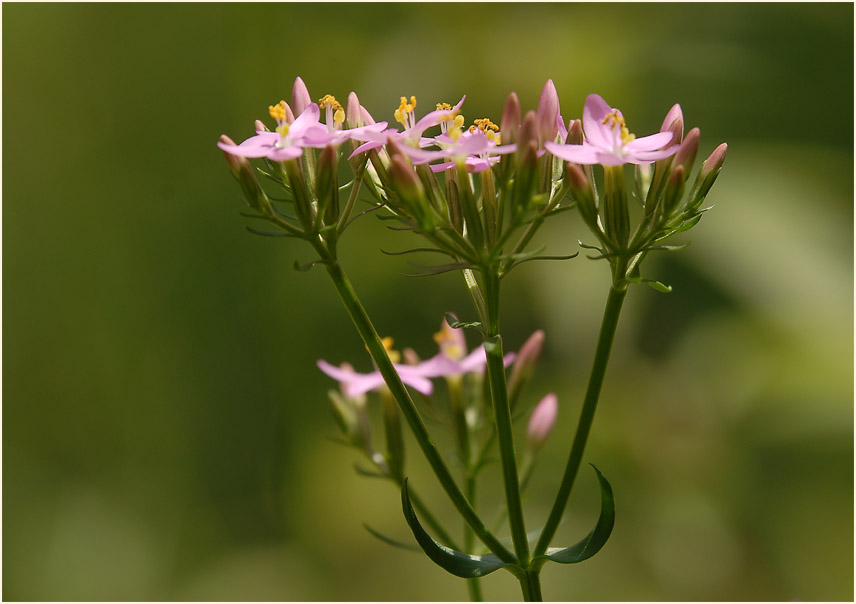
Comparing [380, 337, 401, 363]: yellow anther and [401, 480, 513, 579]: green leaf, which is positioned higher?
[380, 337, 401, 363]: yellow anther

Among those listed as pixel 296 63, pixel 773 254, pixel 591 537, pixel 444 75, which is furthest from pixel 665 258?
pixel 591 537

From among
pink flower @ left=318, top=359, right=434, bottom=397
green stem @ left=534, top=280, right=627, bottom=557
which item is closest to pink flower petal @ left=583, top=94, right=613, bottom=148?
green stem @ left=534, top=280, right=627, bottom=557

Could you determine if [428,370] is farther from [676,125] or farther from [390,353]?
[676,125]

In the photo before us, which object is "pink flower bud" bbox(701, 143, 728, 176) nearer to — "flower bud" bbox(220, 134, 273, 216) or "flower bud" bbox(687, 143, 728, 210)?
"flower bud" bbox(687, 143, 728, 210)

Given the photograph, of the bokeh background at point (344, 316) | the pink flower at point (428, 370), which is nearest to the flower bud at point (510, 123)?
the pink flower at point (428, 370)

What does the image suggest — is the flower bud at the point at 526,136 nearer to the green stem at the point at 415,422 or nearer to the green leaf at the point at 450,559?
the green stem at the point at 415,422

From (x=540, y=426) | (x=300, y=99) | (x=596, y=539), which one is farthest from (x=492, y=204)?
(x=540, y=426)

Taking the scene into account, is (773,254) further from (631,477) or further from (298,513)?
(298,513)
